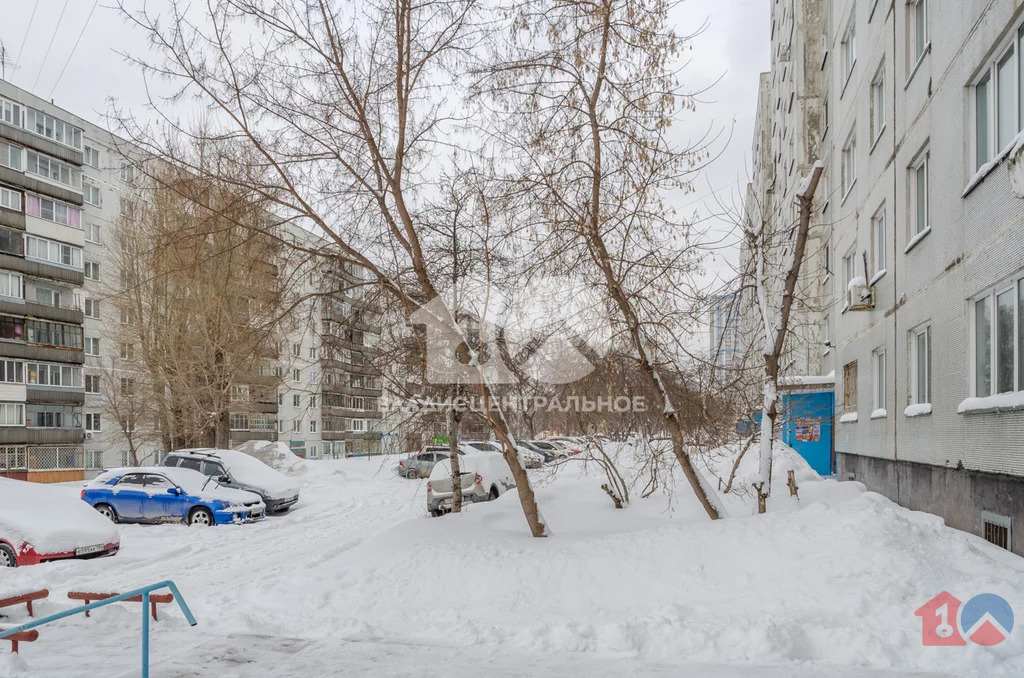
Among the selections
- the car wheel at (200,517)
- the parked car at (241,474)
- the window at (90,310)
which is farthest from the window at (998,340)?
the window at (90,310)

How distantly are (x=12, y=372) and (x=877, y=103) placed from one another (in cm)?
3702

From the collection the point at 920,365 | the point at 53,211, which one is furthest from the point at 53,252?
the point at 920,365

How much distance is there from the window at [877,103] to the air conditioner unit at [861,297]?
285cm

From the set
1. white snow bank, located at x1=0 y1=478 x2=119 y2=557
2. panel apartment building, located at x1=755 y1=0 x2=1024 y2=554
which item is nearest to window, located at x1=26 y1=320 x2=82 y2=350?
white snow bank, located at x1=0 y1=478 x2=119 y2=557

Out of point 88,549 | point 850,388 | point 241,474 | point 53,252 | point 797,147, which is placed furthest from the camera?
point 53,252

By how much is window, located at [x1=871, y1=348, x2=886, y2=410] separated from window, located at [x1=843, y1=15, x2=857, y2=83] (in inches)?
276

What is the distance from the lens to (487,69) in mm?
9812

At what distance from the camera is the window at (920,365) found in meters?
11.5

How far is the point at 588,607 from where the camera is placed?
7.57 m

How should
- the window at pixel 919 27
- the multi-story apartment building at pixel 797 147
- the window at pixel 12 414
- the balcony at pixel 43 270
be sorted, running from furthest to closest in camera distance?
the balcony at pixel 43 270
the window at pixel 12 414
the multi-story apartment building at pixel 797 147
the window at pixel 919 27

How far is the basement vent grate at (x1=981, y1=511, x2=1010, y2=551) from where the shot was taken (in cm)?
811

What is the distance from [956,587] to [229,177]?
9.05m

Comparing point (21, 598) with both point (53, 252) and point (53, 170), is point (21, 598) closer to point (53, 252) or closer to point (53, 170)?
point (53, 252)

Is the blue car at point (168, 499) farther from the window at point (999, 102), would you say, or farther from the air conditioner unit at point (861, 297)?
the window at point (999, 102)
